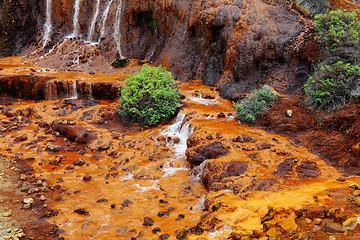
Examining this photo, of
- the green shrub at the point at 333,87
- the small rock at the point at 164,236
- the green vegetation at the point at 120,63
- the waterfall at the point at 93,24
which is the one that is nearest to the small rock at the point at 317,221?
the small rock at the point at 164,236

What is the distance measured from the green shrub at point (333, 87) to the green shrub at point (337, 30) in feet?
2.81

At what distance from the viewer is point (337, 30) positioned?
840 cm

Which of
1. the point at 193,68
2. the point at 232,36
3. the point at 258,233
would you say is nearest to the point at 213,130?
the point at 258,233

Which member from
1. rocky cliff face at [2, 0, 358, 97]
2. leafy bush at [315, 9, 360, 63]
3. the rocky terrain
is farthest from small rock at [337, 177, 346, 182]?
rocky cliff face at [2, 0, 358, 97]

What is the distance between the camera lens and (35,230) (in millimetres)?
4777

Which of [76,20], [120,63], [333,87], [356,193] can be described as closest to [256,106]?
[333,87]

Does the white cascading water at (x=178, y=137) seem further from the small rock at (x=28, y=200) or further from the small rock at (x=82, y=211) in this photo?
the small rock at (x=28, y=200)

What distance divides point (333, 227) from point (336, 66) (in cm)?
538

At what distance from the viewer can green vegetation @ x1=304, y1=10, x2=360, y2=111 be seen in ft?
23.4

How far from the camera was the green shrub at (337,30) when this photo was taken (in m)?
7.94

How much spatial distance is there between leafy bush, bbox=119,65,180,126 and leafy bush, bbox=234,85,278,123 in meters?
2.33

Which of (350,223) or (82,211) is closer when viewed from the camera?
(350,223)

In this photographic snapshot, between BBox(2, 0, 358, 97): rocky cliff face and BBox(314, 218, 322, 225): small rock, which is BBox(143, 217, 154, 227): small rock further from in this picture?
BBox(2, 0, 358, 97): rocky cliff face

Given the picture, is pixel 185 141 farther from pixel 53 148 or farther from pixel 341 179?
pixel 341 179
